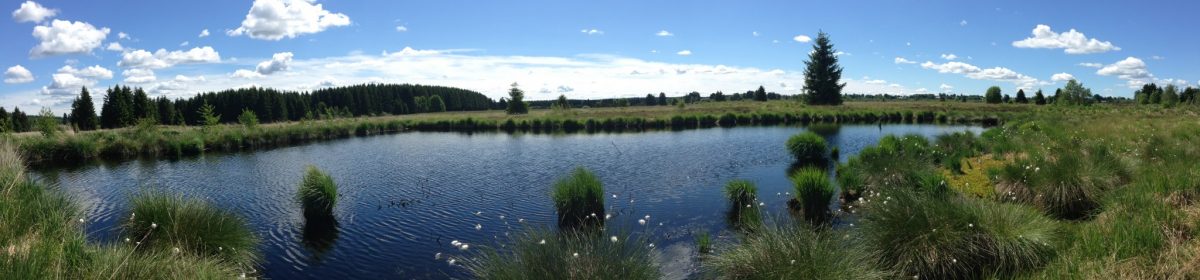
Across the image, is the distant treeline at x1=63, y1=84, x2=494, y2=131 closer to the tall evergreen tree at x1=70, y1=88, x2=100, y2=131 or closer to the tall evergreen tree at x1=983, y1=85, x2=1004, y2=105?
the tall evergreen tree at x1=70, y1=88, x2=100, y2=131

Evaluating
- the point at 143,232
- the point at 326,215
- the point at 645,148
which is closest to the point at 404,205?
the point at 326,215

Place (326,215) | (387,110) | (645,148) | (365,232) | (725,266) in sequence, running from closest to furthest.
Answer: (725,266)
(365,232)
(326,215)
(645,148)
(387,110)

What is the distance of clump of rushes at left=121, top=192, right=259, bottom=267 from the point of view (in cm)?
982

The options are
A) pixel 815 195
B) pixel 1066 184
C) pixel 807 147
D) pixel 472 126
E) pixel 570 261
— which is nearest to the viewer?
pixel 570 261

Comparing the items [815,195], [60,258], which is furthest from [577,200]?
[60,258]

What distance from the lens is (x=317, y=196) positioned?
15352 millimetres

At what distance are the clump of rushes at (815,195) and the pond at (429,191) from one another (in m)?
0.56

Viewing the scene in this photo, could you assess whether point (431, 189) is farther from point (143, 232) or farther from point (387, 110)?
point (387, 110)

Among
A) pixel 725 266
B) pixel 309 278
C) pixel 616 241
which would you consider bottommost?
pixel 309 278

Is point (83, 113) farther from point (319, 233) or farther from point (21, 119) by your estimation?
point (319, 233)

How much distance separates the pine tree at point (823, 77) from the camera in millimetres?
74625

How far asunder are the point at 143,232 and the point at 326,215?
216 inches

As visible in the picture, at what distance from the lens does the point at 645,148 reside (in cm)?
3350

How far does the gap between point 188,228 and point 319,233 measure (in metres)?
4.36
